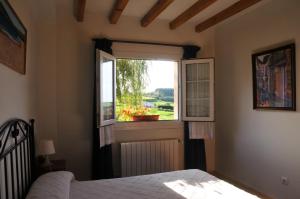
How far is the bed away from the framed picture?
4.18ft

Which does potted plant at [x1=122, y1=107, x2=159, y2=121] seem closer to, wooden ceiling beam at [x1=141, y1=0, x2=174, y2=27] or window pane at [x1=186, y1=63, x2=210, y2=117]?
window pane at [x1=186, y1=63, x2=210, y2=117]

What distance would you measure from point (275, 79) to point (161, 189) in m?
1.89

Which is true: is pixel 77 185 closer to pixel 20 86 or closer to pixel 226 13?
pixel 20 86

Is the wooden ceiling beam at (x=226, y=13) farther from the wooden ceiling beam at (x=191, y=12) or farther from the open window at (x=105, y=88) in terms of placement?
the open window at (x=105, y=88)

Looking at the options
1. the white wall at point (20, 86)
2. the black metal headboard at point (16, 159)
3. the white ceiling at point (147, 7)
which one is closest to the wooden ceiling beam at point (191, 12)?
the white ceiling at point (147, 7)

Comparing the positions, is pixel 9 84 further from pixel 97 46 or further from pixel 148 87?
pixel 148 87

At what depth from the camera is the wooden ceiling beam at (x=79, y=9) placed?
279 centimetres

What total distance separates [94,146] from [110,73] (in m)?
1.04

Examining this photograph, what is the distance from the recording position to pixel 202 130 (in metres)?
3.72

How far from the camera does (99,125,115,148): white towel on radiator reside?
3.20 m

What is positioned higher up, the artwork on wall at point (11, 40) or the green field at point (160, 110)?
the artwork on wall at point (11, 40)

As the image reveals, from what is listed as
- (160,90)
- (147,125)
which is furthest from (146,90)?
(147,125)

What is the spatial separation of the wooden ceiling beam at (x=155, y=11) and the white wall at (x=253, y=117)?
123 centimetres

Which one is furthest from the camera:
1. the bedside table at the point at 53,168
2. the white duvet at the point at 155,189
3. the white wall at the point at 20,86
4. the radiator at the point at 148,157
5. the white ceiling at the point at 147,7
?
the radiator at the point at 148,157
